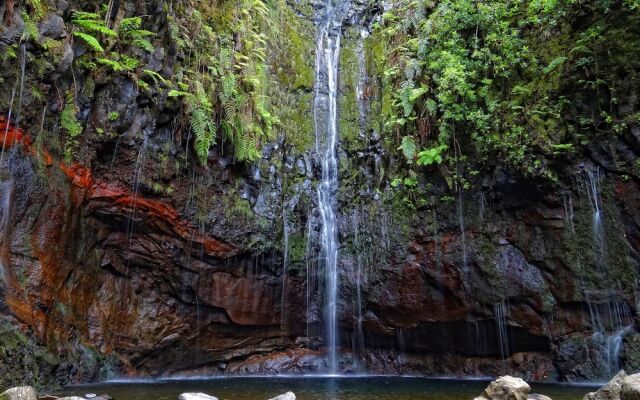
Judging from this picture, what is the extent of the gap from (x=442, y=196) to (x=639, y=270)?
4.59m

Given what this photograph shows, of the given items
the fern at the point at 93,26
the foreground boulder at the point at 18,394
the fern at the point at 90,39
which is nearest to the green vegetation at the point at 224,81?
the fern at the point at 93,26

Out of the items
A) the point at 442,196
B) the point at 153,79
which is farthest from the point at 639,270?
the point at 153,79

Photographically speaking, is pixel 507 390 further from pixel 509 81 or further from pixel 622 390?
pixel 509 81

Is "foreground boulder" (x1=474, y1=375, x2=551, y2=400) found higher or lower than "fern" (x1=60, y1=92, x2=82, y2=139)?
lower

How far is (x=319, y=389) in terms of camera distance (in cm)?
924

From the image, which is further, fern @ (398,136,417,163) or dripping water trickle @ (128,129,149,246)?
fern @ (398,136,417,163)

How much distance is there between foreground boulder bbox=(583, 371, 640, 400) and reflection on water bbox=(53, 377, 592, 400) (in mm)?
2103

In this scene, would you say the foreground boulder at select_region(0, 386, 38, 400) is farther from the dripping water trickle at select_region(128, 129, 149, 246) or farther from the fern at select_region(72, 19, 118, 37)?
the fern at select_region(72, 19, 118, 37)

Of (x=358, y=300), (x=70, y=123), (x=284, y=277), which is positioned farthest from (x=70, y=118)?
(x=358, y=300)

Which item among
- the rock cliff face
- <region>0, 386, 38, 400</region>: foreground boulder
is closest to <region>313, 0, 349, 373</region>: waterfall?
the rock cliff face

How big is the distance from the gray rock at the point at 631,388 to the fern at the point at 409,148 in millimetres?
7099

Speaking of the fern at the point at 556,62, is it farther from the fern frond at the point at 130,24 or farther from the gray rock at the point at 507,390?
the fern frond at the point at 130,24

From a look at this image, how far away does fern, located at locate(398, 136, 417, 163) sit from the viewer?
37.8 ft

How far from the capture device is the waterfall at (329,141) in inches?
493
